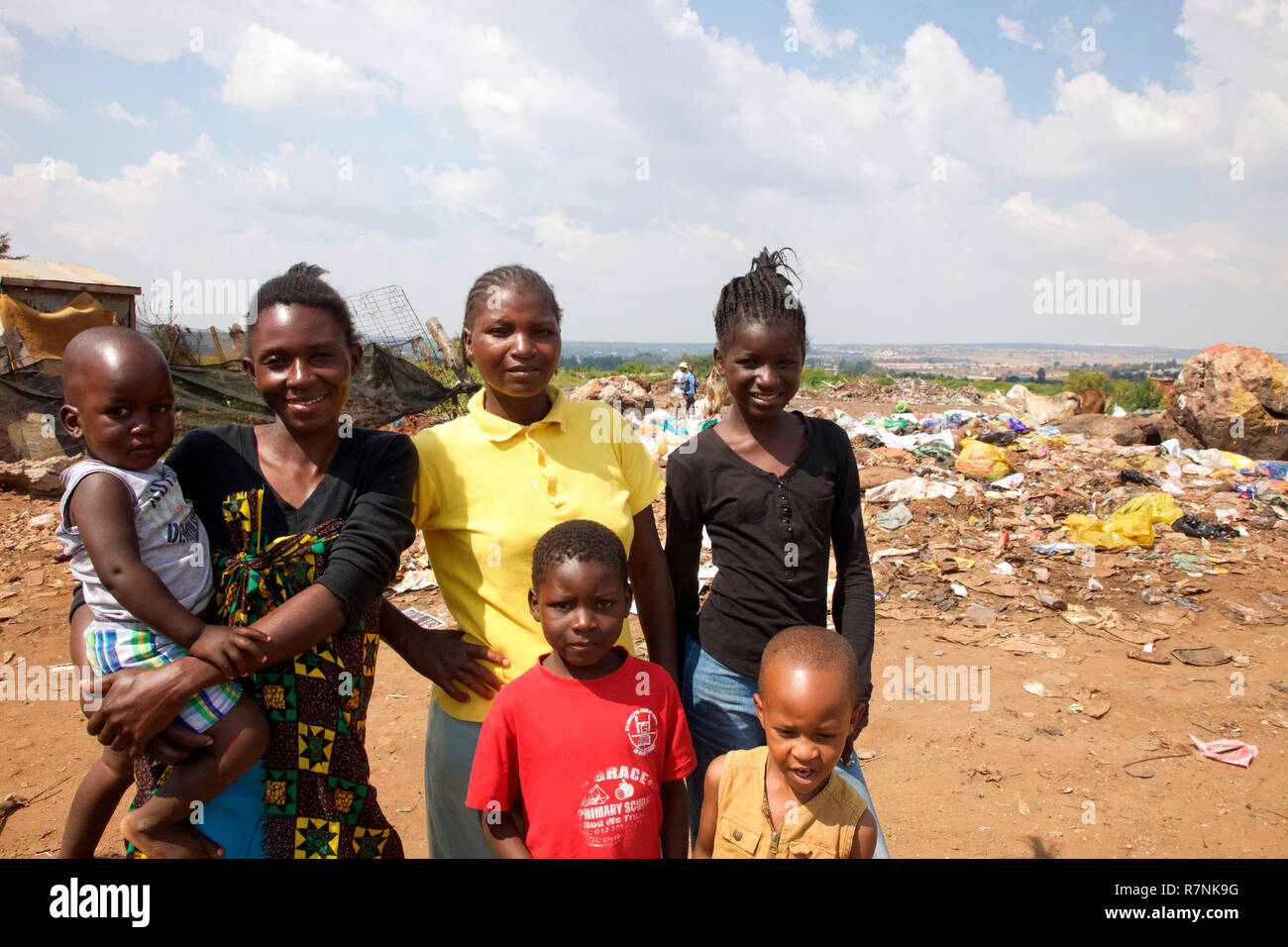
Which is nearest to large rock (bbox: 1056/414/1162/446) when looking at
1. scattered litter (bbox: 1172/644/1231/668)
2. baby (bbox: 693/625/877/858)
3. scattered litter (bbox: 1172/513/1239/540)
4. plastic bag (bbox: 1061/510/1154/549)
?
scattered litter (bbox: 1172/513/1239/540)

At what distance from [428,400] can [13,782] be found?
249 inches

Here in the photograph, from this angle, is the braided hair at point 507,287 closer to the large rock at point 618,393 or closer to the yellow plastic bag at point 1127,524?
the yellow plastic bag at point 1127,524

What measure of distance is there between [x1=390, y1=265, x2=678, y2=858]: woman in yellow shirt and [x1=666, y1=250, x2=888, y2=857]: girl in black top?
244 mm

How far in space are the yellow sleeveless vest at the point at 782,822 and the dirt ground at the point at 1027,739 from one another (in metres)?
1.92

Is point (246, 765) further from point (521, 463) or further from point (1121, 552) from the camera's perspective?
point (1121, 552)

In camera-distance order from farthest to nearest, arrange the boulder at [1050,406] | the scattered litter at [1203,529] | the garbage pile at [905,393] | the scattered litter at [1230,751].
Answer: the garbage pile at [905,393]
the boulder at [1050,406]
the scattered litter at [1203,529]
the scattered litter at [1230,751]

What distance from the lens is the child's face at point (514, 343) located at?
159cm

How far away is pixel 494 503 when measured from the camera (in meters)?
1.58

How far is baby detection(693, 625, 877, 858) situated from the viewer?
4.69 feet


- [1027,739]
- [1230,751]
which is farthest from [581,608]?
[1230,751]

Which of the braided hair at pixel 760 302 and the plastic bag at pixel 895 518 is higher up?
the braided hair at pixel 760 302
